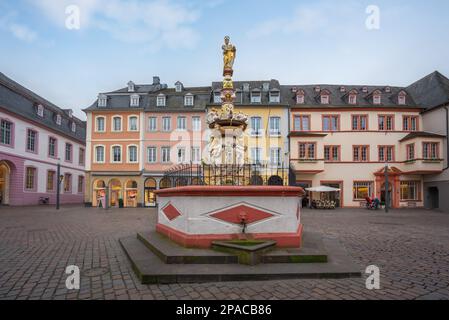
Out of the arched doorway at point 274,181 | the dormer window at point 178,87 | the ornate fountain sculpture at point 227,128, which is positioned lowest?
the arched doorway at point 274,181

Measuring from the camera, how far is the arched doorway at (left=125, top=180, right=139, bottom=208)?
32906 mm

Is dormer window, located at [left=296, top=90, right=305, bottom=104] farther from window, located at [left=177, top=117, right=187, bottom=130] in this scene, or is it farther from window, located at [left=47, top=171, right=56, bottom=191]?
window, located at [left=47, top=171, right=56, bottom=191]

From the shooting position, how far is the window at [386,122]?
33.1m

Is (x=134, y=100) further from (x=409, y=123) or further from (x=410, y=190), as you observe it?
(x=410, y=190)

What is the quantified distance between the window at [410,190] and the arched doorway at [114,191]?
30362 mm

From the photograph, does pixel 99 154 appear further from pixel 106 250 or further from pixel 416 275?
pixel 416 275

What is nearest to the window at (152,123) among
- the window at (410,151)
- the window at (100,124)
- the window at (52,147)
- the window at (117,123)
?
the window at (117,123)

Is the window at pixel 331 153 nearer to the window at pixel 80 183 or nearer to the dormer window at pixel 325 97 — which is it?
the dormer window at pixel 325 97

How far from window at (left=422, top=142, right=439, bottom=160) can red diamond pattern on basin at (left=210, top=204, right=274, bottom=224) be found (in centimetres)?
3019

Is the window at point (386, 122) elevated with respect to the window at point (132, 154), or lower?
elevated

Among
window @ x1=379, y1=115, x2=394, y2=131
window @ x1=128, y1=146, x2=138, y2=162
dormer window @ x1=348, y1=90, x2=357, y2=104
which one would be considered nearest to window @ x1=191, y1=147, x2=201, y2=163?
window @ x1=128, y1=146, x2=138, y2=162

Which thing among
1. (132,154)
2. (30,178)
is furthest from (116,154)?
(30,178)

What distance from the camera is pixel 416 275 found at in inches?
217
